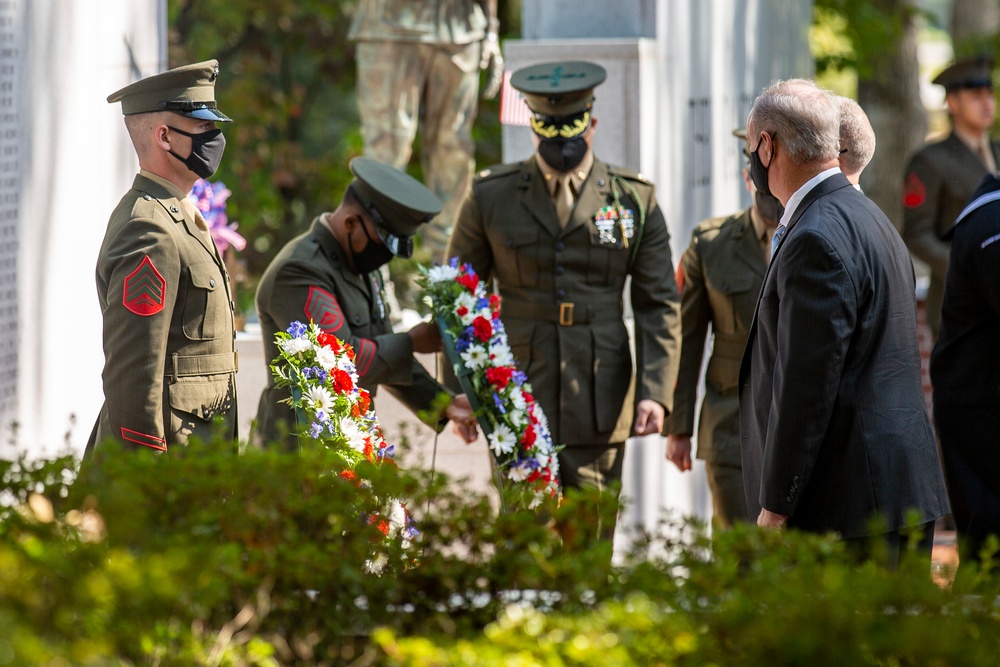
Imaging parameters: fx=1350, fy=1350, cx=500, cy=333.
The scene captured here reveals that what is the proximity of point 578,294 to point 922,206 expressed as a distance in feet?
12.0

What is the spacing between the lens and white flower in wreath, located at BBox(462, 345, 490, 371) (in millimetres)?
4613

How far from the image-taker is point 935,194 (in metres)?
8.17

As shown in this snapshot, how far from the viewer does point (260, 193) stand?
13.2 metres

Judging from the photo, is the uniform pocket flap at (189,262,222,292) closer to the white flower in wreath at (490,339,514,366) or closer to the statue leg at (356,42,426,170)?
the white flower in wreath at (490,339,514,366)

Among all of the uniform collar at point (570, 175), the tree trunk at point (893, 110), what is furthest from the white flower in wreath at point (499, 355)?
the tree trunk at point (893, 110)

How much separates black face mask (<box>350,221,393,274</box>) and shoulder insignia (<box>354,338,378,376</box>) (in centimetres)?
26

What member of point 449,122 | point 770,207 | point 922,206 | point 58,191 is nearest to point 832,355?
point 770,207

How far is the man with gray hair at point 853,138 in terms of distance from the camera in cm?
388

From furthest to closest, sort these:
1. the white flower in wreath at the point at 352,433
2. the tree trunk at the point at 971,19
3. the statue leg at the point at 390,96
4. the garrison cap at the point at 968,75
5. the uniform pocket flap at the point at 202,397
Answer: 1. the tree trunk at the point at 971,19
2. the garrison cap at the point at 968,75
3. the statue leg at the point at 390,96
4. the uniform pocket flap at the point at 202,397
5. the white flower in wreath at the point at 352,433

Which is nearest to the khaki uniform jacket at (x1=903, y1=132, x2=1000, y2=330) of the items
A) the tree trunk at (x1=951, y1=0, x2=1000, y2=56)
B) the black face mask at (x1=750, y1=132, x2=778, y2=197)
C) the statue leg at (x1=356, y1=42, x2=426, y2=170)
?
the statue leg at (x1=356, y1=42, x2=426, y2=170)

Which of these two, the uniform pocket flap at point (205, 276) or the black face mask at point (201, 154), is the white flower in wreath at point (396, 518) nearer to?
the uniform pocket flap at point (205, 276)

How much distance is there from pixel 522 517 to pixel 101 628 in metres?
0.82

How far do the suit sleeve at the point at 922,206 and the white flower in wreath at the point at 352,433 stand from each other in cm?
504

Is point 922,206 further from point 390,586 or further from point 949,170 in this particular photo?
point 390,586
